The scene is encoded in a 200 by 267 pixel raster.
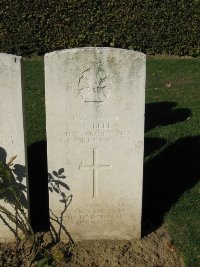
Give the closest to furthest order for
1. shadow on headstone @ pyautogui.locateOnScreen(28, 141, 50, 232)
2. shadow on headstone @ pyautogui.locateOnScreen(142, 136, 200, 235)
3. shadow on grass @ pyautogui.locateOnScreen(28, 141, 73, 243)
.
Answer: shadow on grass @ pyautogui.locateOnScreen(28, 141, 73, 243) < shadow on headstone @ pyautogui.locateOnScreen(28, 141, 50, 232) < shadow on headstone @ pyautogui.locateOnScreen(142, 136, 200, 235)

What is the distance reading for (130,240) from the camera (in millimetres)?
4359

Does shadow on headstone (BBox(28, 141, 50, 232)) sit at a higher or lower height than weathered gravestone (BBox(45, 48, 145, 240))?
lower

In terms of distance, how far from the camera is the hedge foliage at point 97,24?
1153 cm

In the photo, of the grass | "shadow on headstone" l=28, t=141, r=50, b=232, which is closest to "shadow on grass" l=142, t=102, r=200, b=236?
the grass

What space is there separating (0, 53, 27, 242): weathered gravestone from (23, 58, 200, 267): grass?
4.48ft

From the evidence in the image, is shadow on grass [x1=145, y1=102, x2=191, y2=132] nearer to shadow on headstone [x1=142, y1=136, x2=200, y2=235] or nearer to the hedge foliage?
shadow on headstone [x1=142, y1=136, x2=200, y2=235]

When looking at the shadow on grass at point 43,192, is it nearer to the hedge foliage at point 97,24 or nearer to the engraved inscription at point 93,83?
the engraved inscription at point 93,83

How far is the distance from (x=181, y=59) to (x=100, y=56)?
338 inches

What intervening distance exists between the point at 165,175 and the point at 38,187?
151cm

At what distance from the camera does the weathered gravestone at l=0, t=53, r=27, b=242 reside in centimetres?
372

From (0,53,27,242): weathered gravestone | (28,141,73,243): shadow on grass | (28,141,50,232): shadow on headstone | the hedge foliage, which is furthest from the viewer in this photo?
the hedge foliage

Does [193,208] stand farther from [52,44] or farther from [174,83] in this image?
[52,44]

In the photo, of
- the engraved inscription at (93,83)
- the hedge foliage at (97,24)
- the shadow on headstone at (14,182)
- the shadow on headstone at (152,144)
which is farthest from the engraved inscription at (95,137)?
the hedge foliage at (97,24)

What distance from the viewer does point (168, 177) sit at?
18.2 ft
